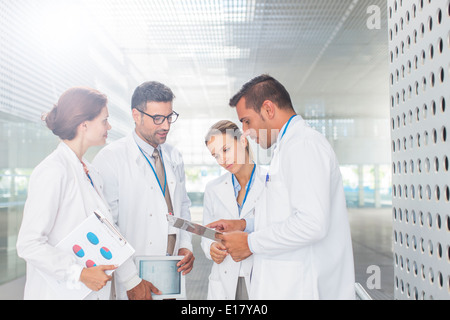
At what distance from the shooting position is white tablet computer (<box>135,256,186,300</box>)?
5.87 ft

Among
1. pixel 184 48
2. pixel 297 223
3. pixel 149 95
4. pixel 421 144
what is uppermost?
pixel 184 48

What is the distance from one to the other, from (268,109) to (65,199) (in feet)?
2.67

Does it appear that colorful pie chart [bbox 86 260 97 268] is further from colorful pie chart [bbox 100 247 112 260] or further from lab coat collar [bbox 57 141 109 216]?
lab coat collar [bbox 57 141 109 216]

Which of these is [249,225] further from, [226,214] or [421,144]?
[421,144]

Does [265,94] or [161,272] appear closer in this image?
[265,94]

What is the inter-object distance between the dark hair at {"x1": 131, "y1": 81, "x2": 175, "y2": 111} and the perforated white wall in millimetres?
1092

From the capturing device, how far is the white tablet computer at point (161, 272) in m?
1.79

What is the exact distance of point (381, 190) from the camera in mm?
18422

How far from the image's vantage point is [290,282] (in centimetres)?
139

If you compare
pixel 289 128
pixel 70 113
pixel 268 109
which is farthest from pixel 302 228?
pixel 70 113

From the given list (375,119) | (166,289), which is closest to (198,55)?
(166,289)

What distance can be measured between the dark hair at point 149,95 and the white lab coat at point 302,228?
83cm

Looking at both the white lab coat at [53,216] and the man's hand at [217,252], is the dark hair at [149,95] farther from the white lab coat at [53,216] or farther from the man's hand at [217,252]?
the man's hand at [217,252]

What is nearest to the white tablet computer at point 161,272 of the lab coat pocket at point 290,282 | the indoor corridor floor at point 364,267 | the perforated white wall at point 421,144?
the lab coat pocket at point 290,282
